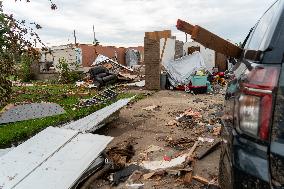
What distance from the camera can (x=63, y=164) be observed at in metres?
4.46

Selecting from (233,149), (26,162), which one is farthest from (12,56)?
(233,149)

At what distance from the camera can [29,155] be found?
4.72 m

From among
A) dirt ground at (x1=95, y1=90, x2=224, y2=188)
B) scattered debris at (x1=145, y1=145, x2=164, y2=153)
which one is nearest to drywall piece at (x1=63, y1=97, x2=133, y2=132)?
dirt ground at (x1=95, y1=90, x2=224, y2=188)

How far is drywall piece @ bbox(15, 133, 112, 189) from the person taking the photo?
403 cm

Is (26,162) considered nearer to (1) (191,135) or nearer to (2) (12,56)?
(2) (12,56)

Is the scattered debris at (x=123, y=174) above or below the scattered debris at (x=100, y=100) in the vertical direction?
below

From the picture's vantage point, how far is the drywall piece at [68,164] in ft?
13.2

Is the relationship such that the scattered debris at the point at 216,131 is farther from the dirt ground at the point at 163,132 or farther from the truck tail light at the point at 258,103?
the truck tail light at the point at 258,103

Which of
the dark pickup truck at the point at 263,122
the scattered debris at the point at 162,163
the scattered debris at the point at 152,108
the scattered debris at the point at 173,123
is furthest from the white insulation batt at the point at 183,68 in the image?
the dark pickup truck at the point at 263,122

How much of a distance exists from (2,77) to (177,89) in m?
11.6

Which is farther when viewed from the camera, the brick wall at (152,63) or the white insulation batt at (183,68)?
the white insulation batt at (183,68)

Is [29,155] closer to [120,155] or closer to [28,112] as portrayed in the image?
[120,155]

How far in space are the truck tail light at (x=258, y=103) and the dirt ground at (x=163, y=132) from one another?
9.02ft

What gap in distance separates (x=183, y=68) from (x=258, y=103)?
54.0 ft
